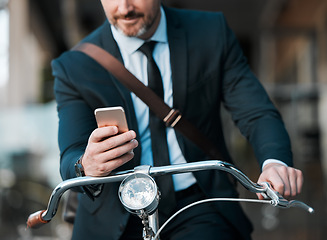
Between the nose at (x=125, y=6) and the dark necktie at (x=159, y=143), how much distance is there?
→ 0.22 meters

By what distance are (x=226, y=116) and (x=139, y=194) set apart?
735 cm

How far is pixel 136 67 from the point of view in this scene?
82.0 inches

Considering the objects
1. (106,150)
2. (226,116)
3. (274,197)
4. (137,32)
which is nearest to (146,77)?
(137,32)

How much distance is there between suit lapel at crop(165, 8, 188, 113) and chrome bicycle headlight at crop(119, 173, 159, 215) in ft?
2.23

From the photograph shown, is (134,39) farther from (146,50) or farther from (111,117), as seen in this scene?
(111,117)

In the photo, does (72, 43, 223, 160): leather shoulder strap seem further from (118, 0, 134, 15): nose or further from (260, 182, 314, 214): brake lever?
(260, 182, 314, 214): brake lever

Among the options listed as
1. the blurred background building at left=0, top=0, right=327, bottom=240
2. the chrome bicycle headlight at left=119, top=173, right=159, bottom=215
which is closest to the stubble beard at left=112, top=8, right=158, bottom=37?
the chrome bicycle headlight at left=119, top=173, right=159, bottom=215

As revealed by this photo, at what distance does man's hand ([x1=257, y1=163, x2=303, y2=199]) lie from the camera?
155 cm

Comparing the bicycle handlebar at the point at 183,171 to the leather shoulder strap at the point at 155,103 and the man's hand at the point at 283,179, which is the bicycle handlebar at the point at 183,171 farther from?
the leather shoulder strap at the point at 155,103

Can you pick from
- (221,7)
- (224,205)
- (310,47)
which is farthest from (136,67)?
(221,7)

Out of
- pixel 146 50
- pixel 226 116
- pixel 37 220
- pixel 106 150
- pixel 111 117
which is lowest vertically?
pixel 226 116

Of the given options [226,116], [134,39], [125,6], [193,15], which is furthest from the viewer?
[226,116]

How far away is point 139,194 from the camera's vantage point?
137cm

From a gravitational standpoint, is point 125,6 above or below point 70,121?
above
